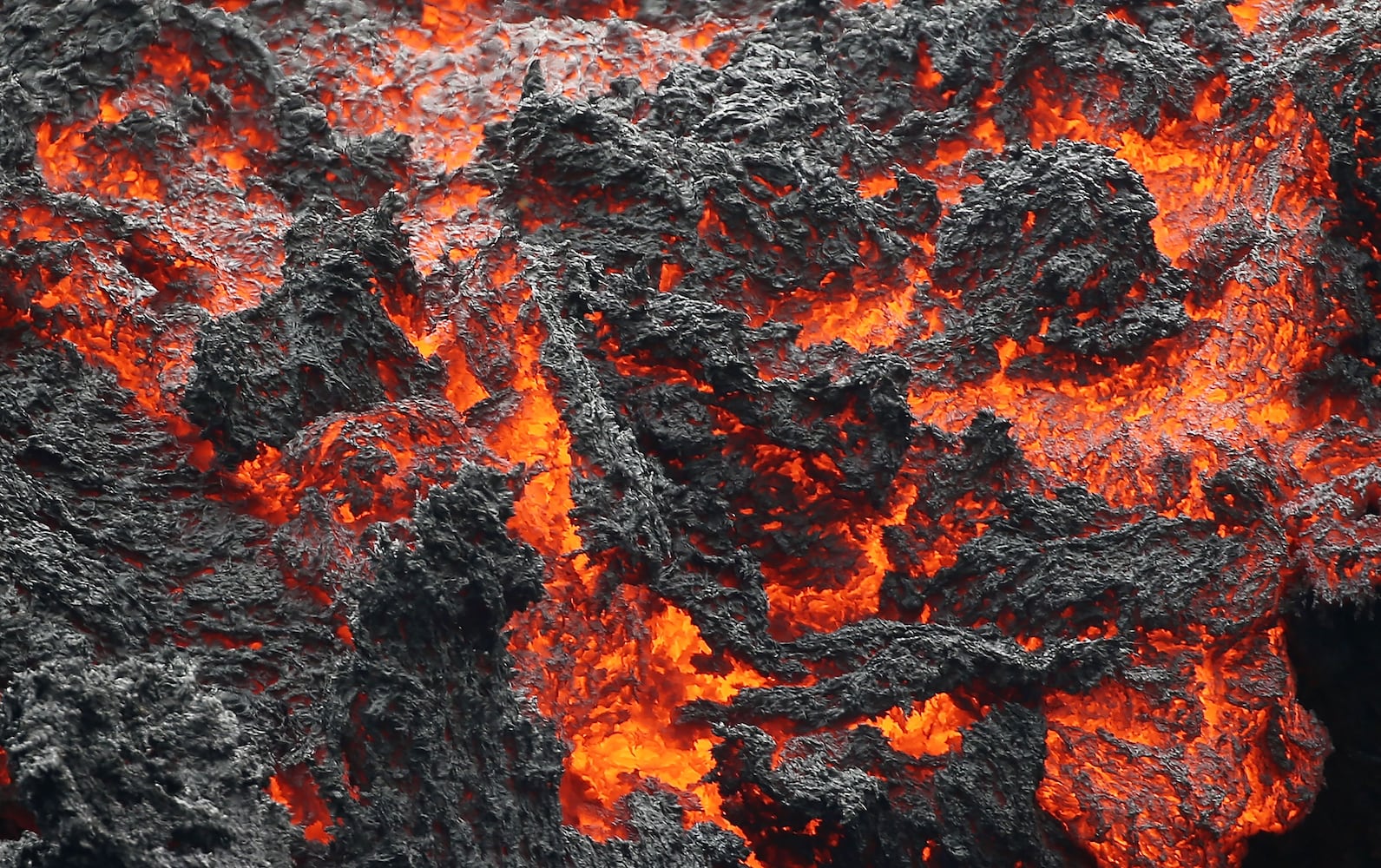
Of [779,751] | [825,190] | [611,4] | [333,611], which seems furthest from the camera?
[611,4]

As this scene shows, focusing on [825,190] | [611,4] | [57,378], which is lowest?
[57,378]

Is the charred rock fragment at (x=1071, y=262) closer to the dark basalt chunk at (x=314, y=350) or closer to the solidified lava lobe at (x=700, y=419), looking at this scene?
the solidified lava lobe at (x=700, y=419)

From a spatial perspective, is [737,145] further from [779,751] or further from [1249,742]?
[1249,742]

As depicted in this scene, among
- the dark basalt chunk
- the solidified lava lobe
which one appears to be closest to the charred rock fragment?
the solidified lava lobe

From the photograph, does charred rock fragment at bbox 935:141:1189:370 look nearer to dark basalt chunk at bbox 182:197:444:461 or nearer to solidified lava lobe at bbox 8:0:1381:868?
solidified lava lobe at bbox 8:0:1381:868

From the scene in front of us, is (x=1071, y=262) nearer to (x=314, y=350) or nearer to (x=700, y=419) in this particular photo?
(x=700, y=419)

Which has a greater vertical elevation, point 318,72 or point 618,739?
point 318,72

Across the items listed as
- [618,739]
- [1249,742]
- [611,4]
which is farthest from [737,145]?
[1249,742]

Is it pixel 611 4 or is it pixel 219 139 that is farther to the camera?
pixel 611 4
